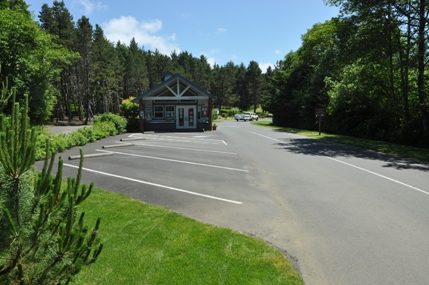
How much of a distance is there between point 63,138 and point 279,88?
107 feet

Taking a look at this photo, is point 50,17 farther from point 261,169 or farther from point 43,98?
point 261,169

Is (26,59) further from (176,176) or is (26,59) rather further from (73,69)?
(73,69)

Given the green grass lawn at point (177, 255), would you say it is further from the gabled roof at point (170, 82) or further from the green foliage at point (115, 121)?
the gabled roof at point (170, 82)

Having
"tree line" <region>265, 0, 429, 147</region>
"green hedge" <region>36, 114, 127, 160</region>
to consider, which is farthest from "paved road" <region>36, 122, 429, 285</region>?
"tree line" <region>265, 0, 429, 147</region>

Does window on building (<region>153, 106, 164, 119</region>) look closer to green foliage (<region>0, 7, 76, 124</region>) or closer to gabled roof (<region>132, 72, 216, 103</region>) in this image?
gabled roof (<region>132, 72, 216, 103</region>)

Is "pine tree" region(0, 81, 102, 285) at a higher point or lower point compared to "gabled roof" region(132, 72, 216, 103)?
lower

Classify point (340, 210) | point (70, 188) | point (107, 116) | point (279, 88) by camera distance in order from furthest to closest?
point (279, 88), point (107, 116), point (340, 210), point (70, 188)

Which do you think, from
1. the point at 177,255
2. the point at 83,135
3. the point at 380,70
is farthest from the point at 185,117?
the point at 177,255

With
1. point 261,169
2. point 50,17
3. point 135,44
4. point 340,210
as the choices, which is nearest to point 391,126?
point 261,169

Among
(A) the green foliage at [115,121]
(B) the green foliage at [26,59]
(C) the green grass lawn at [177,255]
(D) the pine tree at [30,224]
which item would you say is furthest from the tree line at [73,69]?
(D) the pine tree at [30,224]

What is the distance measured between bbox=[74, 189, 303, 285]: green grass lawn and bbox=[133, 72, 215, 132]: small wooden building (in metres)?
23.5

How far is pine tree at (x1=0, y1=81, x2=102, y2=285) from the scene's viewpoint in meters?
2.05

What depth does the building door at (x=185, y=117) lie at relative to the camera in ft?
97.2

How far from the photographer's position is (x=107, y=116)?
23703mm
